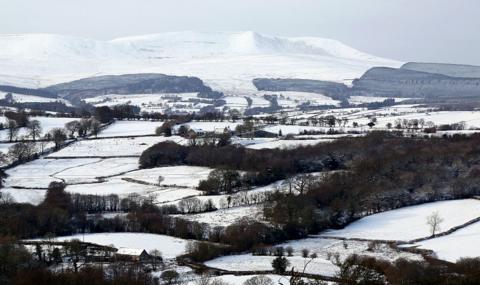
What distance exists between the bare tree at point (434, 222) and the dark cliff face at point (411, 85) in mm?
95622

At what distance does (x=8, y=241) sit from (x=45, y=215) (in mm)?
5437

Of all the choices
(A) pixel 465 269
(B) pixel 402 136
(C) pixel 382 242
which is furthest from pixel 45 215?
(B) pixel 402 136

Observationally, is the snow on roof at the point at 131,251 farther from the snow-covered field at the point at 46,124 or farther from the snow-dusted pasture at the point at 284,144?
the snow-covered field at the point at 46,124

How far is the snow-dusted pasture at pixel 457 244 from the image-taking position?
26891 millimetres

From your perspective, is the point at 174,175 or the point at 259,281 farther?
the point at 174,175

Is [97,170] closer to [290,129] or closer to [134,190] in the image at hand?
[134,190]

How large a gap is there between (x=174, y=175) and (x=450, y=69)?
401 feet

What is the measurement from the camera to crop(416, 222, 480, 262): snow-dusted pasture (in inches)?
1059

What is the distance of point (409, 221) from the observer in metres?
32.8

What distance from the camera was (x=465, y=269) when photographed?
23469mm

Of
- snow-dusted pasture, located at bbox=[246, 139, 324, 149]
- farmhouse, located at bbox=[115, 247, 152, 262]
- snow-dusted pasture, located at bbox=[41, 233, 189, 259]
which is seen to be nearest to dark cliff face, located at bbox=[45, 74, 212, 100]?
snow-dusted pasture, located at bbox=[246, 139, 324, 149]

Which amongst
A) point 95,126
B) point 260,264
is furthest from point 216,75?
point 260,264

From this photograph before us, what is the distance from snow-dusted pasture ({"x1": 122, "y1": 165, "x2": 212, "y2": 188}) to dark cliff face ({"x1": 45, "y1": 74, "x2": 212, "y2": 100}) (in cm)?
8203

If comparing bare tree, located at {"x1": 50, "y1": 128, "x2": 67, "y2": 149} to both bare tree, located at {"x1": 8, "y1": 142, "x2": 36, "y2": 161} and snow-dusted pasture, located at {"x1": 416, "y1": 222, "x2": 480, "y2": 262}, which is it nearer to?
bare tree, located at {"x1": 8, "y1": 142, "x2": 36, "y2": 161}
